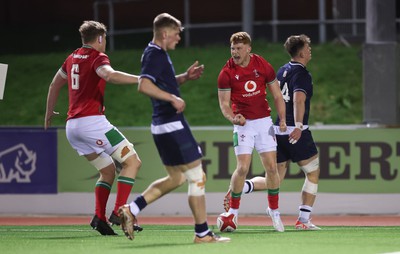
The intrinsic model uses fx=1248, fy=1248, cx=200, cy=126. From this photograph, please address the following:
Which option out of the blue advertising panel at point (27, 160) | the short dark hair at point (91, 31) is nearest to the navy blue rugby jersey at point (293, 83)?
the short dark hair at point (91, 31)

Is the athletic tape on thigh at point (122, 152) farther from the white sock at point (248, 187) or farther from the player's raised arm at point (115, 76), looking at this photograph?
the white sock at point (248, 187)

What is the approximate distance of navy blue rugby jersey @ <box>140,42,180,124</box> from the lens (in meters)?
11.9

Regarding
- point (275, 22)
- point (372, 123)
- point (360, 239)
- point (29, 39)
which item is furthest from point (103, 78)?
point (29, 39)

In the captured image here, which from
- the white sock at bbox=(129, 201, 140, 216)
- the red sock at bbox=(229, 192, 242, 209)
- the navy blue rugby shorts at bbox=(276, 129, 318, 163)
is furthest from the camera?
the navy blue rugby shorts at bbox=(276, 129, 318, 163)

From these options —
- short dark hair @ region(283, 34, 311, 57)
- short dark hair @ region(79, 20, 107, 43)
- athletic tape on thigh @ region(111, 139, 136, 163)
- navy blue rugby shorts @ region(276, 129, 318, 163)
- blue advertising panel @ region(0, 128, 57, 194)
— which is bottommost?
blue advertising panel @ region(0, 128, 57, 194)

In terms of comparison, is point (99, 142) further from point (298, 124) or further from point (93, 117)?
point (298, 124)

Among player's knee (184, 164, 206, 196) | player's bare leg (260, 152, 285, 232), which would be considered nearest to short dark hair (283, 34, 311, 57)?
player's bare leg (260, 152, 285, 232)

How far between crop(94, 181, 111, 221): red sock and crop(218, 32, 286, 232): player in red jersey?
4.94 ft

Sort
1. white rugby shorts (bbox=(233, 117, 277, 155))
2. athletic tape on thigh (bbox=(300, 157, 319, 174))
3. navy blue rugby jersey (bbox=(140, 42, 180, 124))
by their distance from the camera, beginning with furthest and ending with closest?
athletic tape on thigh (bbox=(300, 157, 319, 174)), white rugby shorts (bbox=(233, 117, 277, 155)), navy blue rugby jersey (bbox=(140, 42, 180, 124))

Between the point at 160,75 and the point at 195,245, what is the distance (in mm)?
1654

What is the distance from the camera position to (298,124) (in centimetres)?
1425

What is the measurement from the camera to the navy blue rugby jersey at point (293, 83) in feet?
47.0

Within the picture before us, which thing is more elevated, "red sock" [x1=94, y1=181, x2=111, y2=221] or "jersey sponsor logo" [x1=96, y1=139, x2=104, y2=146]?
"jersey sponsor logo" [x1=96, y1=139, x2=104, y2=146]

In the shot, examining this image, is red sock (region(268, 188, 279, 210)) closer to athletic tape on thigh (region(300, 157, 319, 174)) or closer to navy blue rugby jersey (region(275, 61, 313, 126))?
athletic tape on thigh (region(300, 157, 319, 174))
